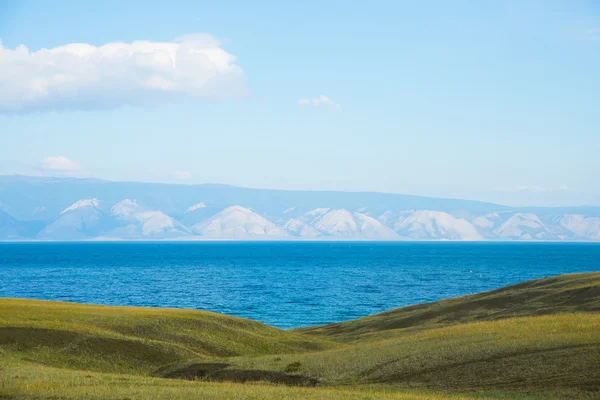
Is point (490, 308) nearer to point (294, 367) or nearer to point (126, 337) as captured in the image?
point (294, 367)

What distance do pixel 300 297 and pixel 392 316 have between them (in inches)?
1998

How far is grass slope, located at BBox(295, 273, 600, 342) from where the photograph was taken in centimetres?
5572

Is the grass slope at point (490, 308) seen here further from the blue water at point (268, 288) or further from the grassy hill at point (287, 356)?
the blue water at point (268, 288)

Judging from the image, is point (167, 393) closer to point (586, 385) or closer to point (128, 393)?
point (128, 393)

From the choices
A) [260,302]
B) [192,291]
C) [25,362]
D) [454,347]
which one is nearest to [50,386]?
[25,362]

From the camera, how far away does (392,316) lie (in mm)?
73375

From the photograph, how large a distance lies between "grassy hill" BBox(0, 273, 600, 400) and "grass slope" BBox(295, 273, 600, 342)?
0.94 feet

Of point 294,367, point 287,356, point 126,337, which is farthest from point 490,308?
point 126,337

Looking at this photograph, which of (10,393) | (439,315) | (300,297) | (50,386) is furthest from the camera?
(300,297)

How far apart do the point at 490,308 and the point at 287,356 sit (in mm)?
28699

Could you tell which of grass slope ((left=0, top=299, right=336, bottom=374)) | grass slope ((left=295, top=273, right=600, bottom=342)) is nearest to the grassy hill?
grass slope ((left=0, top=299, right=336, bottom=374))

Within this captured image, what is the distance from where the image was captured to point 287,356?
4128 centimetres

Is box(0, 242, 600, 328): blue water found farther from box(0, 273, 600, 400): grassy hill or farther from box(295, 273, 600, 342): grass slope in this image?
box(0, 273, 600, 400): grassy hill

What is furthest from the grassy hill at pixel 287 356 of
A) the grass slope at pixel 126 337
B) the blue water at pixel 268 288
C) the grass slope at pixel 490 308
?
the blue water at pixel 268 288
